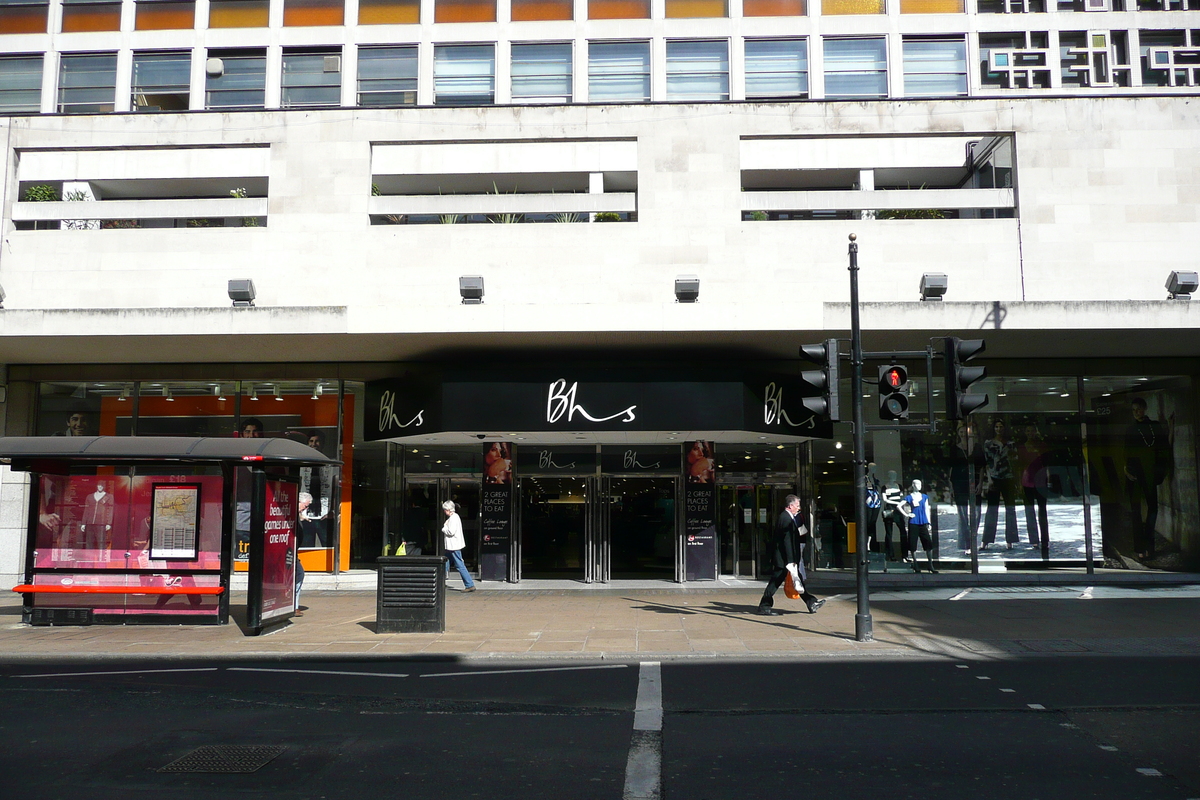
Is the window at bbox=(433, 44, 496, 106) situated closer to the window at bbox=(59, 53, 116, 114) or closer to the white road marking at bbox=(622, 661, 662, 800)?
the window at bbox=(59, 53, 116, 114)

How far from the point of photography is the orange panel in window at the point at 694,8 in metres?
18.0

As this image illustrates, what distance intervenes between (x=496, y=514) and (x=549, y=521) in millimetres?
1119

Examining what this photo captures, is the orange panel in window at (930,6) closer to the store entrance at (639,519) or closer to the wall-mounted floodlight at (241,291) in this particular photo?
the store entrance at (639,519)

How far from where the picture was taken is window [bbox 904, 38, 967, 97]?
698 inches

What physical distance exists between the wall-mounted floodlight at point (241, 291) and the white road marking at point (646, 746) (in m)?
10.7

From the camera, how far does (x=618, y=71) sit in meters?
18.0

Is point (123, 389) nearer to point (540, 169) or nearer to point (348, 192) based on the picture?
point (348, 192)

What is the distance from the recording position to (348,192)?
659 inches

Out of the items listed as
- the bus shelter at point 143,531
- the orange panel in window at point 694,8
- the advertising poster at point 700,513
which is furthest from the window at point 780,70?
the bus shelter at point 143,531

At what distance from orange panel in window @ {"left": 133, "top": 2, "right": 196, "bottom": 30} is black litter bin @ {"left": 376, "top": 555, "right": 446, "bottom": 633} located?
13.2m

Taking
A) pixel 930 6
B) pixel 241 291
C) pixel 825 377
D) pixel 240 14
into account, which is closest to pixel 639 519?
pixel 825 377

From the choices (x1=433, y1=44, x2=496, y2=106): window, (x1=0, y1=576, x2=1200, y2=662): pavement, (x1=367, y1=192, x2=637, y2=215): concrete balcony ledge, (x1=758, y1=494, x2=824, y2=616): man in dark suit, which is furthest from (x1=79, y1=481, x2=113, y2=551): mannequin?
(x1=433, y1=44, x2=496, y2=106): window

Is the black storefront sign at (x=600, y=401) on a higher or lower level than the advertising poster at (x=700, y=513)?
higher

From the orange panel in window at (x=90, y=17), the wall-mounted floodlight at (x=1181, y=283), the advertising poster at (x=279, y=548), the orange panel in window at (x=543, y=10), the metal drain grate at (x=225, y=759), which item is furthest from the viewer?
the orange panel in window at (x=90, y=17)
